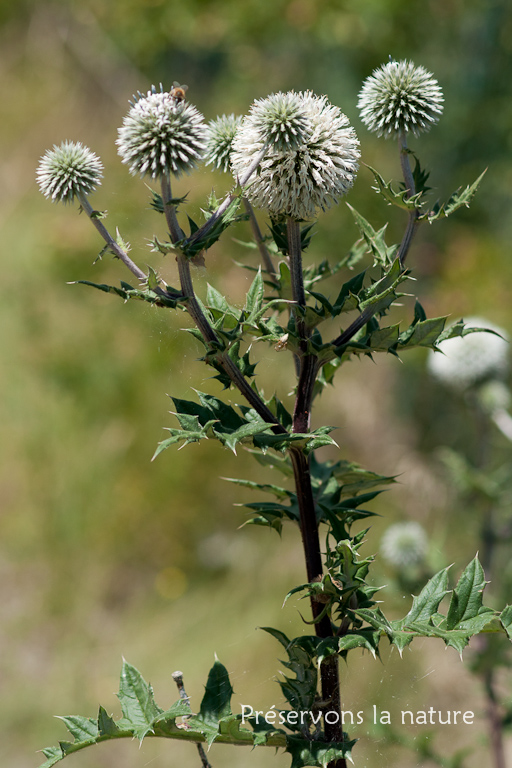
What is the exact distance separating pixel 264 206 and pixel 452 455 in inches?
112

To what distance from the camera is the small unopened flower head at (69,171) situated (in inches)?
67.2

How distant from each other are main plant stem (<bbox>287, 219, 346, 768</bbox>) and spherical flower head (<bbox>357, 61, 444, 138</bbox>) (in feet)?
1.55

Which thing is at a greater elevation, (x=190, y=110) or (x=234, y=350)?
(x=190, y=110)

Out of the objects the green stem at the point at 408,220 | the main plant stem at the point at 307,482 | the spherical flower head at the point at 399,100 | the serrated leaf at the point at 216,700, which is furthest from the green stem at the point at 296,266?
the serrated leaf at the point at 216,700

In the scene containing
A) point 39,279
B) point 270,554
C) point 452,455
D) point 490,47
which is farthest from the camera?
point 39,279

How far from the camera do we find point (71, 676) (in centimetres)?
571

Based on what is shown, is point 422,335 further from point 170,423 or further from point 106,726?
point 170,423

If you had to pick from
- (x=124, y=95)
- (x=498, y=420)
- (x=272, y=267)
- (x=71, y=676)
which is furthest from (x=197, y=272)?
(x=124, y=95)

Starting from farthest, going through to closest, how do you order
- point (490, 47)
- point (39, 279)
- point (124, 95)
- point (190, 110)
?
point (124, 95) < point (39, 279) < point (490, 47) < point (190, 110)

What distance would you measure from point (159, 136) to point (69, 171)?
1.01 feet

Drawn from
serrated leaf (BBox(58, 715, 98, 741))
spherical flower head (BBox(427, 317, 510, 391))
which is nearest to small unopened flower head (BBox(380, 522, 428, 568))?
spherical flower head (BBox(427, 317, 510, 391))

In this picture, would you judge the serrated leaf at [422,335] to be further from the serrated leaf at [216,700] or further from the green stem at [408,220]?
the serrated leaf at [216,700]

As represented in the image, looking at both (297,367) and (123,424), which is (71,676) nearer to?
(123,424)

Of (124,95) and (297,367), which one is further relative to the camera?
(124,95)
